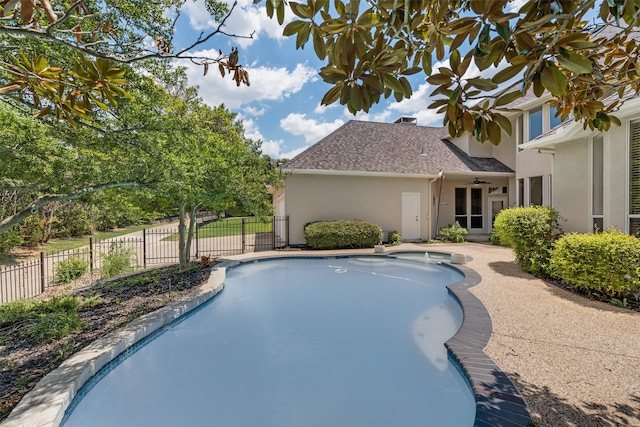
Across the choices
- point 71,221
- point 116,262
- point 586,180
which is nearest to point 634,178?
point 586,180

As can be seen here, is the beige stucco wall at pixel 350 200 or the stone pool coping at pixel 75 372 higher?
the beige stucco wall at pixel 350 200

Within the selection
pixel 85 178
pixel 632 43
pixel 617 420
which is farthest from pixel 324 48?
pixel 85 178

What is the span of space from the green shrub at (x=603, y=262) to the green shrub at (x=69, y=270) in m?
14.4

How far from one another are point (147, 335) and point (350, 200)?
474 inches

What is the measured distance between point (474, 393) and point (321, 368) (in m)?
2.32

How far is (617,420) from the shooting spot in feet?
9.79

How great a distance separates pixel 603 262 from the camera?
20.8 ft

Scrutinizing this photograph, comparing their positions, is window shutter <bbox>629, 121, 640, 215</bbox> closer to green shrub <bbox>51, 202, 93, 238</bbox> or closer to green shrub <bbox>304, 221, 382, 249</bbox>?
green shrub <bbox>304, 221, 382, 249</bbox>

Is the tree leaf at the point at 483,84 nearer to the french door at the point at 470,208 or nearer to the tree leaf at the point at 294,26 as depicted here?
the tree leaf at the point at 294,26

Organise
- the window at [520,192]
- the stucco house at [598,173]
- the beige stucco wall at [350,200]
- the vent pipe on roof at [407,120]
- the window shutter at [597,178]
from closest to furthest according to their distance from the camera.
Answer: the stucco house at [598,173]
the window shutter at [597,178]
the beige stucco wall at [350,200]
the window at [520,192]
the vent pipe on roof at [407,120]

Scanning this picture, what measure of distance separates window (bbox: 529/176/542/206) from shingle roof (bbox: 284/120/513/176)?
2618mm

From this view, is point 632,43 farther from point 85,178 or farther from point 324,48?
point 85,178

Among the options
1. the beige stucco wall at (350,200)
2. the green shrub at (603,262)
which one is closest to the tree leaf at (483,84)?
the green shrub at (603,262)

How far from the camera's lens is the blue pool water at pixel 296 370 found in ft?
12.4
